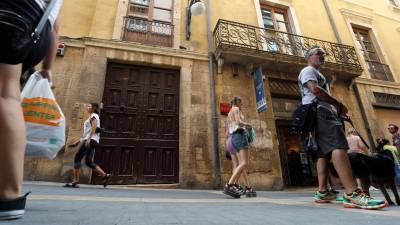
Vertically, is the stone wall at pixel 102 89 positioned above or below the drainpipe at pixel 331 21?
below

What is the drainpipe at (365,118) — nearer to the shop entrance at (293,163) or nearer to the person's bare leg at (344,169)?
the shop entrance at (293,163)

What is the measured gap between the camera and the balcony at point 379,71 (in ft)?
33.1

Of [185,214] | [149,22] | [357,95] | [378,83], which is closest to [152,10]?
[149,22]

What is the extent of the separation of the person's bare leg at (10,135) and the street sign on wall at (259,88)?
20.7 feet

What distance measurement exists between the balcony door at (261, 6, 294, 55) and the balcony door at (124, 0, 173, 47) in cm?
373

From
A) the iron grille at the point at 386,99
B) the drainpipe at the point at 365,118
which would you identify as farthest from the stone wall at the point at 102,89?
the iron grille at the point at 386,99

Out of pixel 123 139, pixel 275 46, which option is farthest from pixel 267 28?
pixel 123 139

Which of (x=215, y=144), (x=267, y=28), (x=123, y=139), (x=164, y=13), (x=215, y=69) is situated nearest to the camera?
(x=123, y=139)

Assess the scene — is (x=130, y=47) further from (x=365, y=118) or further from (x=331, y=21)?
(x=331, y=21)

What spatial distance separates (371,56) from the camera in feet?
35.0

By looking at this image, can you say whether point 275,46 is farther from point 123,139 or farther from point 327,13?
point 123,139

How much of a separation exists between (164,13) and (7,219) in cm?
837

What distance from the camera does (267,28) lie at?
9125 millimetres

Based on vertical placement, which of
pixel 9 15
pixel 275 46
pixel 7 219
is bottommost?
pixel 7 219
